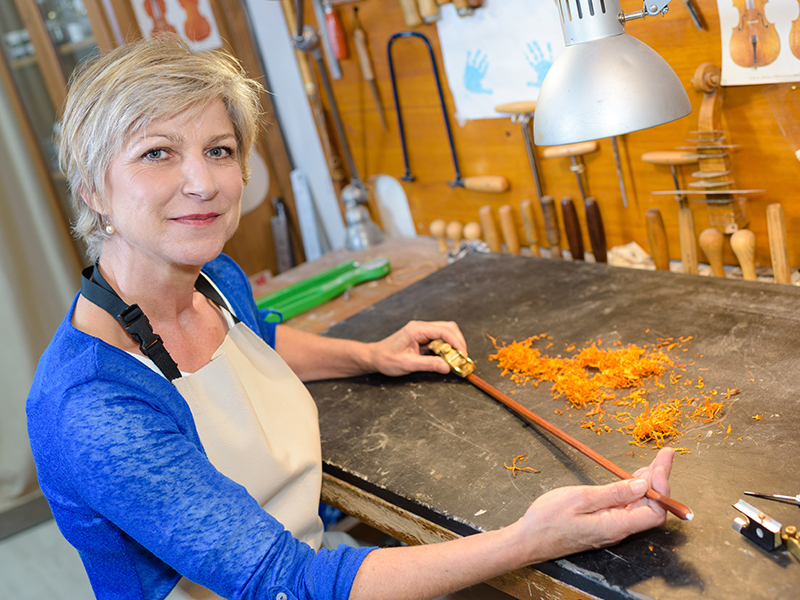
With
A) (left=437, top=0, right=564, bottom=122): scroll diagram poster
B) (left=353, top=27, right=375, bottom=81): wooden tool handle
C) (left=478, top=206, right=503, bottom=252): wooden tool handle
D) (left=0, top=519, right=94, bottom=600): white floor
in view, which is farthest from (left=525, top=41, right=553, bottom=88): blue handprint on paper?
(left=0, top=519, right=94, bottom=600): white floor

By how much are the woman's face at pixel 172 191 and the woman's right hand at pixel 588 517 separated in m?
0.76

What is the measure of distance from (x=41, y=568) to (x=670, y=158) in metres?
2.90

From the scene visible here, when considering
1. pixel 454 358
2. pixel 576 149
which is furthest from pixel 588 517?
pixel 576 149

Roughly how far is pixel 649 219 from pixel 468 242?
0.80m

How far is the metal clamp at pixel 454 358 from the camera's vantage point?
4.71ft

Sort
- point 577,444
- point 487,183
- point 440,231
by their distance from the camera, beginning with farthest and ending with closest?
point 440,231 → point 487,183 → point 577,444

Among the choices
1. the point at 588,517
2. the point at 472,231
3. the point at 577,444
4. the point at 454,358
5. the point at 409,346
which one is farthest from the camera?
the point at 472,231

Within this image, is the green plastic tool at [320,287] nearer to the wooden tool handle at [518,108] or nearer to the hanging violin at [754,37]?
the wooden tool handle at [518,108]

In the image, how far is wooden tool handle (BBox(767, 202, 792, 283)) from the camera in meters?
1.57

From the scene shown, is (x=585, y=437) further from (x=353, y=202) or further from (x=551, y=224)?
(x=353, y=202)

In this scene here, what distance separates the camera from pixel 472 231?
2.49 meters

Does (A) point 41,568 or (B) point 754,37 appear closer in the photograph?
(B) point 754,37

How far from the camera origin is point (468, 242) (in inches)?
97.3

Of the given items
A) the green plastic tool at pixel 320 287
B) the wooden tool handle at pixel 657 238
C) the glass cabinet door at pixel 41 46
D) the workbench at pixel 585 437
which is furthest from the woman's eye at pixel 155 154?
the glass cabinet door at pixel 41 46
